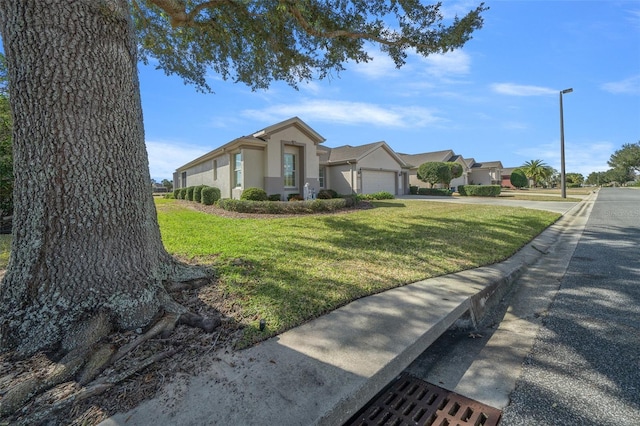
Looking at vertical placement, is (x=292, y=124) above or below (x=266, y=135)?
above

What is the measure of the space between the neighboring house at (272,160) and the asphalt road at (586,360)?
42.9 ft

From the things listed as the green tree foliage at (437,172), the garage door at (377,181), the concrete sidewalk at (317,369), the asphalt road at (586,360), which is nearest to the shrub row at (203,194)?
the garage door at (377,181)

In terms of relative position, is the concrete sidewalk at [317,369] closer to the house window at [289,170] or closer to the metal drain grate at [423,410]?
the metal drain grate at [423,410]

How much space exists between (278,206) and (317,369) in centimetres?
1013

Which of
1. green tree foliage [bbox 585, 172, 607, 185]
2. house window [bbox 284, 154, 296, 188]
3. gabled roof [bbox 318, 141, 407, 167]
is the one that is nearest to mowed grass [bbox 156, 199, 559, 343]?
house window [bbox 284, 154, 296, 188]

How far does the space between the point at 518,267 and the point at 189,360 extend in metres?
5.49

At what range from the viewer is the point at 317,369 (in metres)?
2.35

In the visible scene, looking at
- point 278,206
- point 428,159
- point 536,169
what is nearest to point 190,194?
point 278,206

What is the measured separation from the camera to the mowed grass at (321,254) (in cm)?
357

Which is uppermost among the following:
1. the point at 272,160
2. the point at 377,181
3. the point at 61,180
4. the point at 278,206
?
the point at 272,160

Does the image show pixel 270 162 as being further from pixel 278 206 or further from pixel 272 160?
pixel 278 206

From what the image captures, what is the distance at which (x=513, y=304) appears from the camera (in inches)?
163

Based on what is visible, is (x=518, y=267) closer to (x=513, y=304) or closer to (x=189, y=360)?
(x=513, y=304)

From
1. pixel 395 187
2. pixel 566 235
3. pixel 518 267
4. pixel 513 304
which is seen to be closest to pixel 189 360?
pixel 513 304
